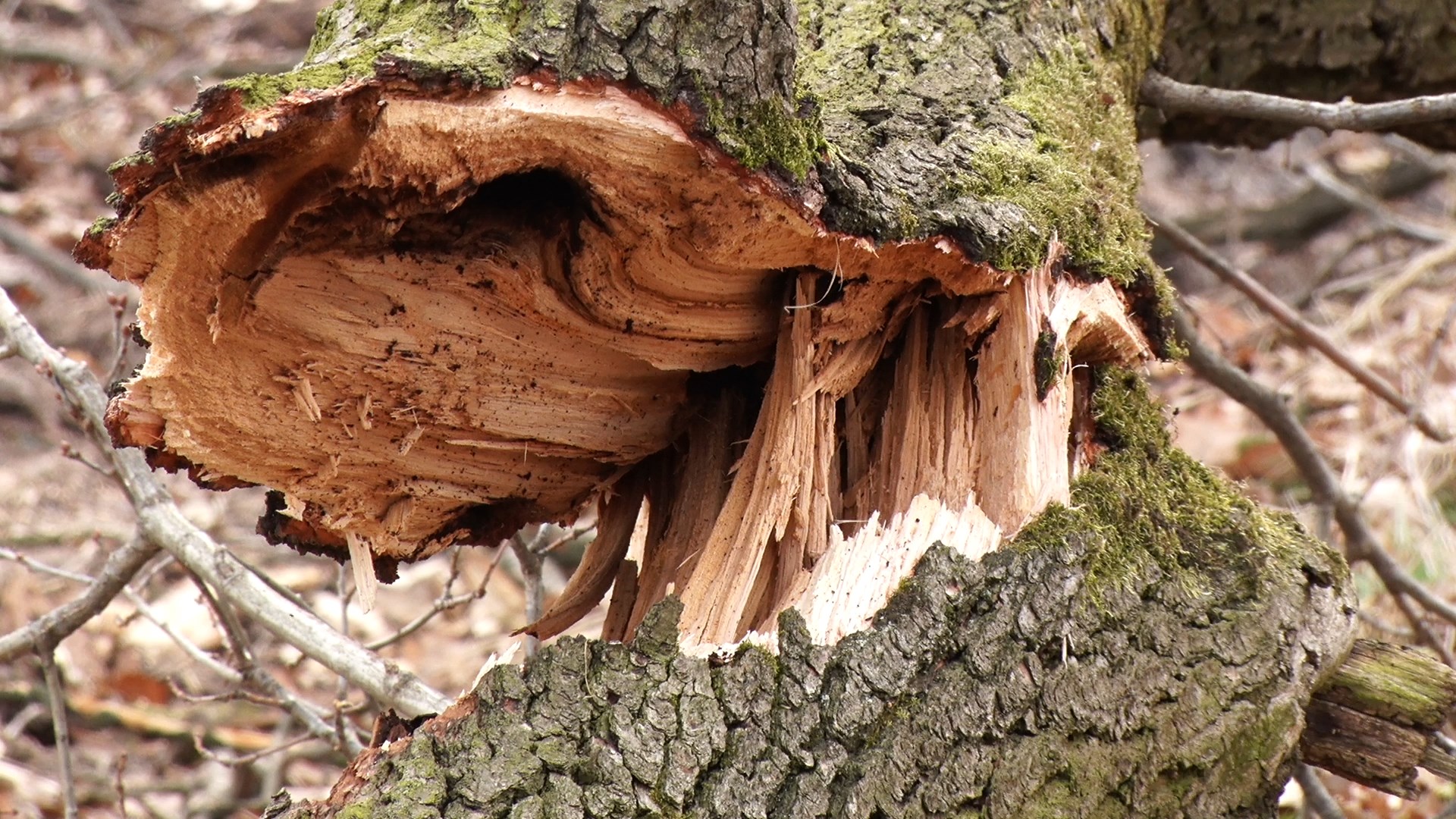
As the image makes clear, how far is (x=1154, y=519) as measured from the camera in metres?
1.64

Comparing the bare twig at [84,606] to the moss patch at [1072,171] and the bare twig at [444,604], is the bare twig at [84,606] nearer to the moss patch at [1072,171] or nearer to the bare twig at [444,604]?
the bare twig at [444,604]

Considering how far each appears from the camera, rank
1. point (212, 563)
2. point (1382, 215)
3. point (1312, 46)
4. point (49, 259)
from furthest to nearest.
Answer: point (49, 259)
point (1382, 215)
point (1312, 46)
point (212, 563)

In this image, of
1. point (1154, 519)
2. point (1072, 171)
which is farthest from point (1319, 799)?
point (1072, 171)

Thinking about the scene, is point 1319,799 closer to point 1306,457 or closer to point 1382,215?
point 1306,457

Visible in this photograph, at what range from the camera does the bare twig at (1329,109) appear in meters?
2.00

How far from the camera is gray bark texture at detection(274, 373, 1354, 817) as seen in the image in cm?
134

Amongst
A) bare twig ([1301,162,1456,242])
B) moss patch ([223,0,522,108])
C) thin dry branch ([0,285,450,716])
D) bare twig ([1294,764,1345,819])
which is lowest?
bare twig ([1294,764,1345,819])

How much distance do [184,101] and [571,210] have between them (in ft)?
20.0

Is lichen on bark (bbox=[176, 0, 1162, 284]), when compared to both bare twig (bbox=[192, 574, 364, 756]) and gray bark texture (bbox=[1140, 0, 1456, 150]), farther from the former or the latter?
bare twig (bbox=[192, 574, 364, 756])

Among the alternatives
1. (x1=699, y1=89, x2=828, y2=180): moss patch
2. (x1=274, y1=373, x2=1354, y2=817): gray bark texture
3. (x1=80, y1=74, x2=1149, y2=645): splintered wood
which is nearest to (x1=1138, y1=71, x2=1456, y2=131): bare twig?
(x1=80, y1=74, x2=1149, y2=645): splintered wood

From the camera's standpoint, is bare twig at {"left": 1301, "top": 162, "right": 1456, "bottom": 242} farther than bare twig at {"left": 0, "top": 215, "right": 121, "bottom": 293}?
No

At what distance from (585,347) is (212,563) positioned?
40.0 inches

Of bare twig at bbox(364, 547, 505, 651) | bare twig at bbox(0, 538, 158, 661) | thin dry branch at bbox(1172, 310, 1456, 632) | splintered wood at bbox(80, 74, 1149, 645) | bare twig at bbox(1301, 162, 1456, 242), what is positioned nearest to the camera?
splintered wood at bbox(80, 74, 1149, 645)

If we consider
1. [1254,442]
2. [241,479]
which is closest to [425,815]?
[241,479]
